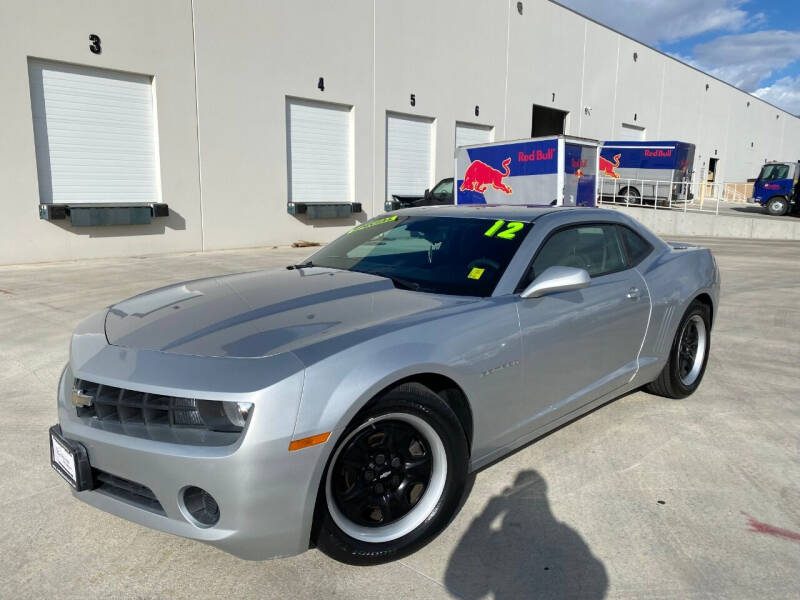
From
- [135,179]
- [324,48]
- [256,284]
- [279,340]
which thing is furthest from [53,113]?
[279,340]

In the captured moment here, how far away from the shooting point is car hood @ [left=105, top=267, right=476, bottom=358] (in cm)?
239

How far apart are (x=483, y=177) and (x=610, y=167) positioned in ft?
38.3

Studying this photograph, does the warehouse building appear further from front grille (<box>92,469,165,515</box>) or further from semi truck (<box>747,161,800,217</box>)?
front grille (<box>92,469,165,515</box>)

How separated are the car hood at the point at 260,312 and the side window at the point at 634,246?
66.5 inches

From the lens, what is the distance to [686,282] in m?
4.33

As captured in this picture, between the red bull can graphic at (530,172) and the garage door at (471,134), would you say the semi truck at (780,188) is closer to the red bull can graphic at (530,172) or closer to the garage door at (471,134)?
the garage door at (471,134)

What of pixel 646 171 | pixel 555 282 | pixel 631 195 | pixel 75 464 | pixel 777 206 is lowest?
pixel 75 464

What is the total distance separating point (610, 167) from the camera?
25.9 m

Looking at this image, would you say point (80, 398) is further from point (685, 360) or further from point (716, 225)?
point (716, 225)

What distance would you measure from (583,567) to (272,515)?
1.31 metres

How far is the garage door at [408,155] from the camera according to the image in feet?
61.8

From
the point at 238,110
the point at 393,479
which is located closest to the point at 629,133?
the point at 238,110

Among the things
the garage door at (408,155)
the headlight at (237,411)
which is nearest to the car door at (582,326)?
the headlight at (237,411)

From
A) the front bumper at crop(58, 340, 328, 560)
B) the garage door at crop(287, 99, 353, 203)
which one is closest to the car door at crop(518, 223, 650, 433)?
the front bumper at crop(58, 340, 328, 560)
